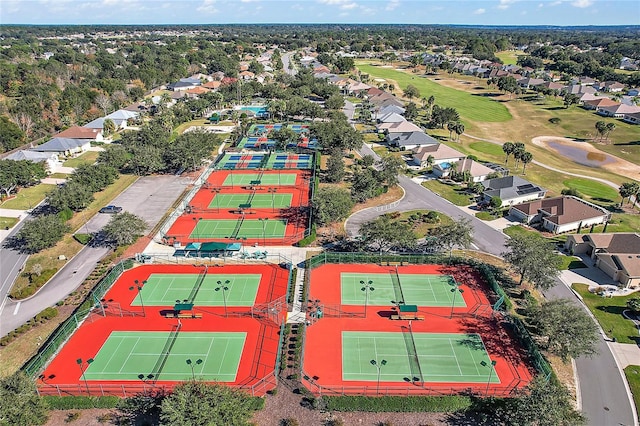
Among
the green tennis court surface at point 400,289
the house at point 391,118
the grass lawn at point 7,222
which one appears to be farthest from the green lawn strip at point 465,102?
the grass lawn at point 7,222

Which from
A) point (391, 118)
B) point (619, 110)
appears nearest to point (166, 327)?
point (391, 118)

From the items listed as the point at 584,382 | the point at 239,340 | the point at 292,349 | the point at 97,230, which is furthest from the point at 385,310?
the point at 97,230

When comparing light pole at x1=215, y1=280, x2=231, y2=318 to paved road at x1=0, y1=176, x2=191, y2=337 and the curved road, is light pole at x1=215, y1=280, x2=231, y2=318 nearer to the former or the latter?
paved road at x1=0, y1=176, x2=191, y2=337

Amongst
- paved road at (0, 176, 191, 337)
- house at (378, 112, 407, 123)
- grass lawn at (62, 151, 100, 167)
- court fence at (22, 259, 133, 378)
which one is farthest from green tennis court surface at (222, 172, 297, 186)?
house at (378, 112, 407, 123)

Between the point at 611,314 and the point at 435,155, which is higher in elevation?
the point at 435,155

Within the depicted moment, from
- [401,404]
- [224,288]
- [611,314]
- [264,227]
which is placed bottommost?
[264,227]

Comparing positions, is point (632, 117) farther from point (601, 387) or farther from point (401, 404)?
point (401, 404)
